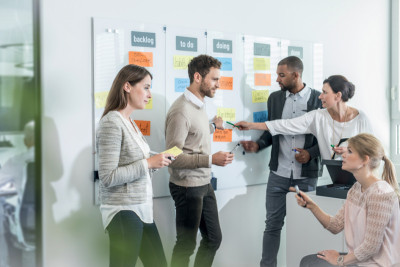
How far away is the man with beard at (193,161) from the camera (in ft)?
7.73

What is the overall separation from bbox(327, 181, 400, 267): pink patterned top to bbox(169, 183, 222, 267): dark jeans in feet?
3.01

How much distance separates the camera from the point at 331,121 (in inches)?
109

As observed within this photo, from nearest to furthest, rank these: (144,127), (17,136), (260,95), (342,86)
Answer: (17,136) < (144,127) < (342,86) < (260,95)

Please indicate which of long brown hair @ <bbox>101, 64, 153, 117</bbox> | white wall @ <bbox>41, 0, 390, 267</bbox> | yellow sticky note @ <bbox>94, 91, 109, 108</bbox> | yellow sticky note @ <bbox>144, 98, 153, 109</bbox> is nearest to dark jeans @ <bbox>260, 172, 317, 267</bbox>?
white wall @ <bbox>41, 0, 390, 267</bbox>

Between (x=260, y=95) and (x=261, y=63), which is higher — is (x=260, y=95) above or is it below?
below

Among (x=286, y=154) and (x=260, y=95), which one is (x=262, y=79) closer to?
(x=260, y=95)

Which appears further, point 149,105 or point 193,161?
point 149,105

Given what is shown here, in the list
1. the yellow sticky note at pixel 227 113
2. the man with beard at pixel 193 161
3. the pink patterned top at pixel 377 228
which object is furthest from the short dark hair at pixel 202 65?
the pink patterned top at pixel 377 228

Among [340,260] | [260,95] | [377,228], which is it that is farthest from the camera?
[260,95]

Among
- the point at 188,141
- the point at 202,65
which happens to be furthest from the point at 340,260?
the point at 202,65

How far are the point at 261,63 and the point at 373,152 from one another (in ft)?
5.13

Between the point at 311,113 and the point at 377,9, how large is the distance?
1.71 metres

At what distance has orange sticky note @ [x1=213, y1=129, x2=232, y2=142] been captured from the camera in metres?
2.97

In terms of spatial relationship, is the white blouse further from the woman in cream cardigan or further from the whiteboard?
the woman in cream cardigan
